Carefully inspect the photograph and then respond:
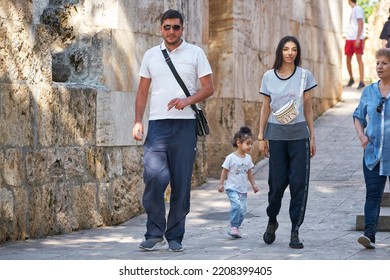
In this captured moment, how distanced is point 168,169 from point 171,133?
0.30 metres

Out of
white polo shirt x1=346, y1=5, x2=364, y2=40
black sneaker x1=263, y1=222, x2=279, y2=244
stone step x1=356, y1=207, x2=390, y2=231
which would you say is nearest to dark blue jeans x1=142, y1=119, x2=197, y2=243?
black sneaker x1=263, y1=222, x2=279, y2=244

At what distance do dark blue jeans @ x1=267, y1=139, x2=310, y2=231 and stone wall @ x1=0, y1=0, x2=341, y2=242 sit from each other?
209cm

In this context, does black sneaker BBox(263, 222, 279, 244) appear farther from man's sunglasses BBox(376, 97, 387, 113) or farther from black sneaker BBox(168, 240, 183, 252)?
man's sunglasses BBox(376, 97, 387, 113)

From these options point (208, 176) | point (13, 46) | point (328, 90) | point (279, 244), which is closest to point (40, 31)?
point (13, 46)

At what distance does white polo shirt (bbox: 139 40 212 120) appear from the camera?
8359mm

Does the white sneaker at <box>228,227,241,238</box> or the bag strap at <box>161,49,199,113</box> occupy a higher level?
the bag strap at <box>161,49,199,113</box>

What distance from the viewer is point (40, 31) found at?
9.43 metres

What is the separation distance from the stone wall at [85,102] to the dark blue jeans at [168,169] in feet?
4.30

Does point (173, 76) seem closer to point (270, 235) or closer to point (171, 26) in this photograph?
Result: point (171, 26)

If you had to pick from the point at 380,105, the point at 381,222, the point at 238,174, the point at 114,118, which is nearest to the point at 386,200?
the point at 381,222

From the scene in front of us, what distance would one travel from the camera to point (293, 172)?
8750 mm

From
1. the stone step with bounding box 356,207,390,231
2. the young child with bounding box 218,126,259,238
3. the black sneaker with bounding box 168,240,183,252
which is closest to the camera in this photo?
the black sneaker with bounding box 168,240,183,252

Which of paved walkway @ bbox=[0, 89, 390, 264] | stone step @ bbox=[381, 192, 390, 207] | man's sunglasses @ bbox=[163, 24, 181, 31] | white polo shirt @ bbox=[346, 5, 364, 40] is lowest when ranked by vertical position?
paved walkway @ bbox=[0, 89, 390, 264]
